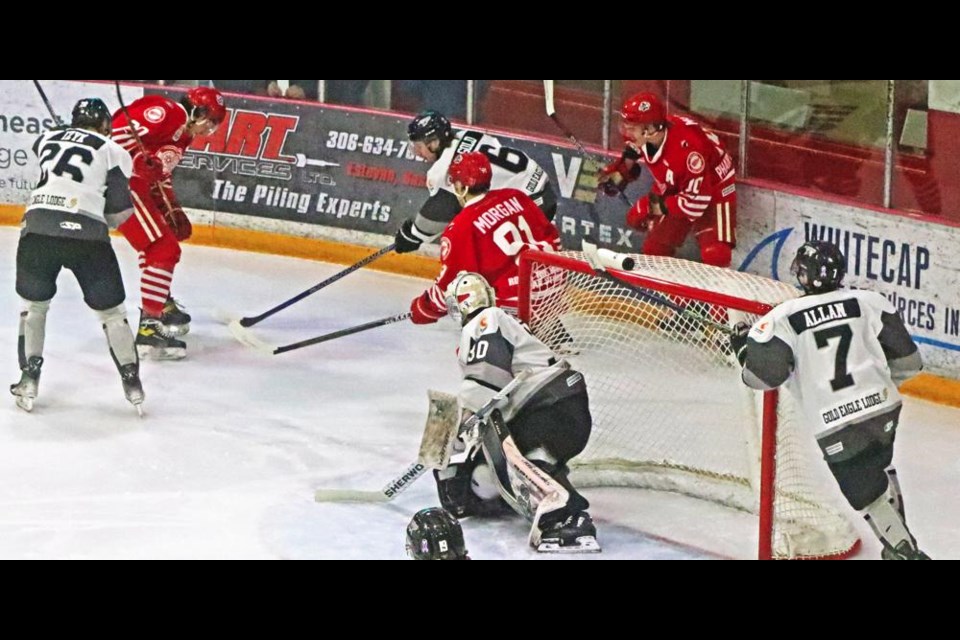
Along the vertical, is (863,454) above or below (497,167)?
below

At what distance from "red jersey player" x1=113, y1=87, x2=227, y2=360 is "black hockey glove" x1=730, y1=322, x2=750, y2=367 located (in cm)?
280

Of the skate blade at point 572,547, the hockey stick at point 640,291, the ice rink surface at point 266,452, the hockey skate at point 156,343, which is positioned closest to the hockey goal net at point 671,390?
the hockey stick at point 640,291

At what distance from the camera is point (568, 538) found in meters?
4.86

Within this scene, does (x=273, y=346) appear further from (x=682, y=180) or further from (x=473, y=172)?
(x=682, y=180)

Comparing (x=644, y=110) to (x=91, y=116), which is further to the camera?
(x=644, y=110)

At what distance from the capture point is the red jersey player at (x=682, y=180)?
6.82 m

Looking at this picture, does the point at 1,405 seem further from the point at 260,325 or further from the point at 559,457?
the point at 559,457

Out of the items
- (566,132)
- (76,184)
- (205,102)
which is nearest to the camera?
(76,184)

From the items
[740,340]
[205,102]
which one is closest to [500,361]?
[740,340]

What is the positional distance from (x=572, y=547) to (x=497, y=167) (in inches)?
82.5

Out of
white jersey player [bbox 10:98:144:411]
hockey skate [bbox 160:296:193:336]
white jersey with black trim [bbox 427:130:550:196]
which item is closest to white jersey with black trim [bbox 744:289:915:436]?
white jersey with black trim [bbox 427:130:550:196]

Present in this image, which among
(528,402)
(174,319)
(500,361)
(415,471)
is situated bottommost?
(174,319)

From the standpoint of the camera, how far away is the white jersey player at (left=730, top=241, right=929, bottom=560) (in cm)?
438

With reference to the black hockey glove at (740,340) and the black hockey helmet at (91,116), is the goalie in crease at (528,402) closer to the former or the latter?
the black hockey glove at (740,340)
